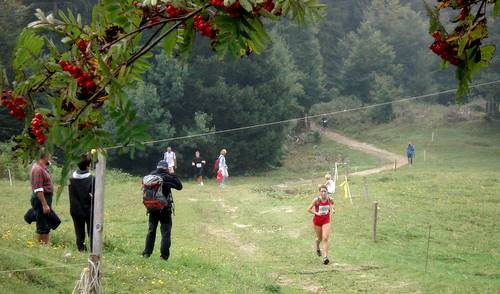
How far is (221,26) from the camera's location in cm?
293

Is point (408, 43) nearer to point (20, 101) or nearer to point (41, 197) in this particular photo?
point (41, 197)

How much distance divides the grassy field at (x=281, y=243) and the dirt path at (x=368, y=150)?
6.42 metres

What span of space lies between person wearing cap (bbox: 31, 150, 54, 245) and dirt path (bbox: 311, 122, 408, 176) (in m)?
26.6

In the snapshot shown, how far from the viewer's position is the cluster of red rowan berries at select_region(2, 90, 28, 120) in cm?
314

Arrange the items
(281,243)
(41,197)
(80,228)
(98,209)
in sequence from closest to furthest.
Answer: (98,209) → (41,197) → (80,228) → (281,243)

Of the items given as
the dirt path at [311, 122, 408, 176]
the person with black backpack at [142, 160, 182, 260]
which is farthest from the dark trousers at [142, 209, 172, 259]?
the dirt path at [311, 122, 408, 176]

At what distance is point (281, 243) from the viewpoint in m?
16.4

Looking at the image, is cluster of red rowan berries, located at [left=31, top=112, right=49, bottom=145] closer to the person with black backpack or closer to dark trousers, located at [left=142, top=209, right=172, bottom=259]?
the person with black backpack

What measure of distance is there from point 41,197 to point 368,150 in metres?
38.7

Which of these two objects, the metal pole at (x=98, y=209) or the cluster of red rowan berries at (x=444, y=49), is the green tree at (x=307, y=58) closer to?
the metal pole at (x=98, y=209)

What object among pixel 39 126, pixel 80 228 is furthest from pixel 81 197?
pixel 39 126

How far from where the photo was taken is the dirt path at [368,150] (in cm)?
3869

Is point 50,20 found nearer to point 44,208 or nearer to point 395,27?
point 44,208

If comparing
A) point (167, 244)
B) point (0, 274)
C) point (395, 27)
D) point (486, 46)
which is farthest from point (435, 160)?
point (486, 46)
